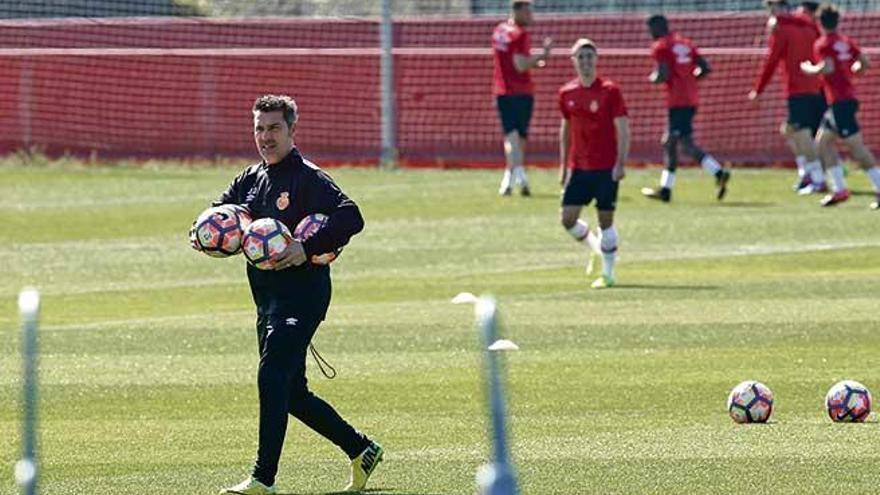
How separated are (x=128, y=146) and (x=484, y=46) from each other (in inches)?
241

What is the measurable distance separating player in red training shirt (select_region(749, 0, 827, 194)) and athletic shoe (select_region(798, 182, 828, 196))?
477mm

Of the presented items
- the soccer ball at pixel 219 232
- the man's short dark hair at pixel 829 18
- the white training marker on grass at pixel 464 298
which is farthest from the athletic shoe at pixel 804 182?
the soccer ball at pixel 219 232

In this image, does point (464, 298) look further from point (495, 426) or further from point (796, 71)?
point (796, 71)

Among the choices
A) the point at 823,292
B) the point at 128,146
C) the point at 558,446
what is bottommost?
the point at 128,146

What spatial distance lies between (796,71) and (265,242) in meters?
18.2

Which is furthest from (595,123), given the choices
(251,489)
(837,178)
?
(251,489)

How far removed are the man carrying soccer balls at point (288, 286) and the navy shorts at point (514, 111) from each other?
17.9 metres

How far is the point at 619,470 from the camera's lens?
1031 centimetres

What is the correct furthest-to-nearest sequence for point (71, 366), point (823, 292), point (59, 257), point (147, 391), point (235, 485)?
point (59, 257) < point (823, 292) < point (71, 366) < point (147, 391) < point (235, 485)

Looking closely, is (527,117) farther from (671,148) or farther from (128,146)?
(128,146)

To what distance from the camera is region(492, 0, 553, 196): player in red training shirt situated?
27.6 metres

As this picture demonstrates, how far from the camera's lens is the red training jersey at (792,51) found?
26734mm

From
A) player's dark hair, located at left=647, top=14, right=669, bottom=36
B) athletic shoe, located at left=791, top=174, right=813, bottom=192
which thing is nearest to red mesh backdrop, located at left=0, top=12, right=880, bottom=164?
athletic shoe, located at left=791, top=174, right=813, bottom=192

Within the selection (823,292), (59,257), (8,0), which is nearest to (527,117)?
(59,257)
